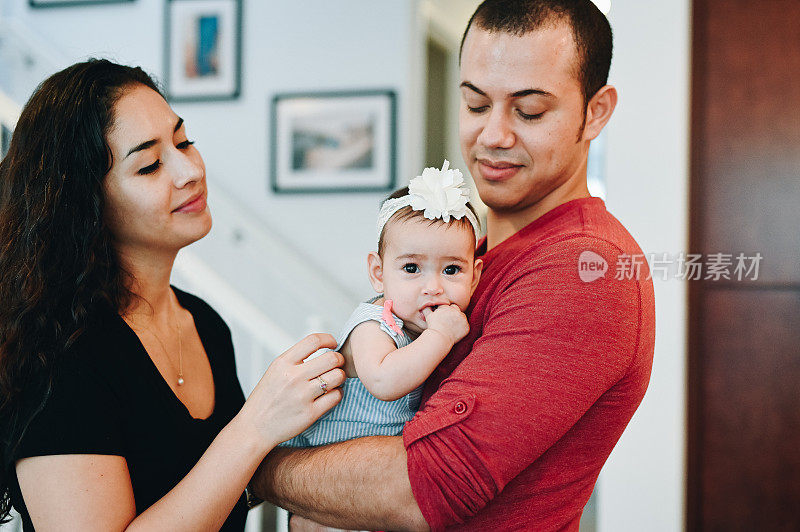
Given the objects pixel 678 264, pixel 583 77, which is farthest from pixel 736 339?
pixel 583 77

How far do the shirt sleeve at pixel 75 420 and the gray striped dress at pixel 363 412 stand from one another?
13.9 inches

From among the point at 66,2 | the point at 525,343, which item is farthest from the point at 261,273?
the point at 525,343

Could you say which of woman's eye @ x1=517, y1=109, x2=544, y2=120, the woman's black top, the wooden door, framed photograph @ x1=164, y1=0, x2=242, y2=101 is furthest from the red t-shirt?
framed photograph @ x1=164, y1=0, x2=242, y2=101

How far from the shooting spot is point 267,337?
2.43 metres

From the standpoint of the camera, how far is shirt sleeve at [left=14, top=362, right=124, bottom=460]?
1.16 metres

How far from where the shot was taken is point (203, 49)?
4.30 metres

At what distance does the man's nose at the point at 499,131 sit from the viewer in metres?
1.29

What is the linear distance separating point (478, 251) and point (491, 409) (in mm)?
592

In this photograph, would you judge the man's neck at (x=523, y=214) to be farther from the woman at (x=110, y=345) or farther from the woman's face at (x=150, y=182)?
the woman's face at (x=150, y=182)

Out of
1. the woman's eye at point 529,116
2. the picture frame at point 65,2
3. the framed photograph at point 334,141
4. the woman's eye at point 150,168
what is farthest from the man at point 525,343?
the picture frame at point 65,2

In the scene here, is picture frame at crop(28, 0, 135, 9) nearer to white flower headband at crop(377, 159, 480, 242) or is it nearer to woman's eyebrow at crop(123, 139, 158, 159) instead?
woman's eyebrow at crop(123, 139, 158, 159)

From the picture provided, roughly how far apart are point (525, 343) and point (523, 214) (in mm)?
427

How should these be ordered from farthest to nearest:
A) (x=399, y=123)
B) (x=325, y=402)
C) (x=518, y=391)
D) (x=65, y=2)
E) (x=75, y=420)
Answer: (x=65, y=2), (x=399, y=123), (x=325, y=402), (x=75, y=420), (x=518, y=391)

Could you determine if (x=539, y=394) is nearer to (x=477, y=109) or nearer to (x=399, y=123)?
(x=477, y=109)
